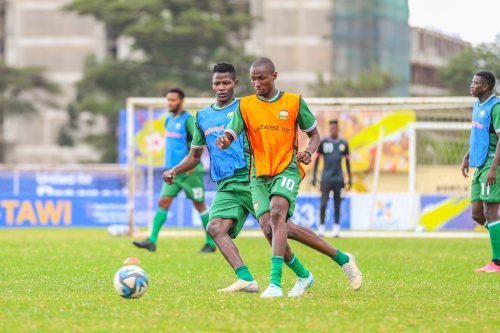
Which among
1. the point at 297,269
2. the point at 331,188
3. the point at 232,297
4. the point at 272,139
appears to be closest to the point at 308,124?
the point at 272,139

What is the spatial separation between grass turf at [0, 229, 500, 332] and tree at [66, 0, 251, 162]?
4371cm

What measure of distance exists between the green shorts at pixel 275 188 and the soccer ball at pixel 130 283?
4.45 ft

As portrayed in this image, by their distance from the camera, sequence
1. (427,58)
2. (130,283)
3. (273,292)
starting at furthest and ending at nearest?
(427,58)
(273,292)
(130,283)

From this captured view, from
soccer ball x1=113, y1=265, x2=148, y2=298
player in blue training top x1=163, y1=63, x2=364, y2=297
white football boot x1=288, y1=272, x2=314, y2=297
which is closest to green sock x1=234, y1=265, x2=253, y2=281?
player in blue training top x1=163, y1=63, x2=364, y2=297

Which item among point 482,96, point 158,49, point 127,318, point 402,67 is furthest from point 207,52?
point 127,318

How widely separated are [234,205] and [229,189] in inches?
7.7

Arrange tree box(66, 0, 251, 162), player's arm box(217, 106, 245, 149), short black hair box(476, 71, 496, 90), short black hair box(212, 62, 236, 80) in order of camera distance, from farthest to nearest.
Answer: tree box(66, 0, 251, 162)
short black hair box(476, 71, 496, 90)
short black hair box(212, 62, 236, 80)
player's arm box(217, 106, 245, 149)

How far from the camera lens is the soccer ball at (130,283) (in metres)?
10.0

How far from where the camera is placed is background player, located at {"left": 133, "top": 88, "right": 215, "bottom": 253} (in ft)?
59.7

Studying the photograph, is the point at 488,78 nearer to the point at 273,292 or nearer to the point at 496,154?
the point at 496,154

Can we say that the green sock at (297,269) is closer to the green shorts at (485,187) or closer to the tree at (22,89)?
the green shorts at (485,187)

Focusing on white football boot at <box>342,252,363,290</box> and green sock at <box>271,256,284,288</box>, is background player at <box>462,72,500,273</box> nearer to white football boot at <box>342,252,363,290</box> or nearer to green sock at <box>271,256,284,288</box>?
white football boot at <box>342,252,363,290</box>

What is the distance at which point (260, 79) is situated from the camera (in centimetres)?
1054

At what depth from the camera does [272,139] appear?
1069cm
